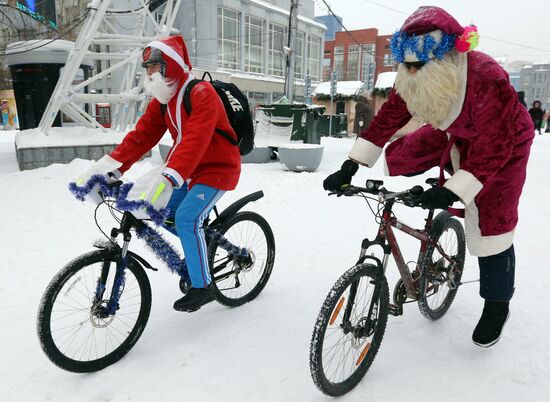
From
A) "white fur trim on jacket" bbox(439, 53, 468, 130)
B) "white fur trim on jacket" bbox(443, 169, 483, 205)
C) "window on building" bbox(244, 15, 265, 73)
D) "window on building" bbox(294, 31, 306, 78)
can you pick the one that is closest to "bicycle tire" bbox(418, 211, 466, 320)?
"white fur trim on jacket" bbox(443, 169, 483, 205)

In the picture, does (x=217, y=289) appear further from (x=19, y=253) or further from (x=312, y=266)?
(x=19, y=253)

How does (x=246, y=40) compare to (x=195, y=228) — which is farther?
(x=246, y=40)

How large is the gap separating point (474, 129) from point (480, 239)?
652mm

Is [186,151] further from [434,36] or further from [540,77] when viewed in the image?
[540,77]

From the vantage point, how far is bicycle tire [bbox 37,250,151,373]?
2.28 metres

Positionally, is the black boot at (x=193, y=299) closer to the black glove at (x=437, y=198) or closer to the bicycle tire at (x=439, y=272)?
the bicycle tire at (x=439, y=272)

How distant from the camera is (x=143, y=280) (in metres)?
2.63

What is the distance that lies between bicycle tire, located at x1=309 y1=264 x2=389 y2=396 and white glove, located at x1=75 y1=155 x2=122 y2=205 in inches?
58.2

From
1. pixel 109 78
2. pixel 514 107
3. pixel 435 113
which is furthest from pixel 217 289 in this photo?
pixel 109 78

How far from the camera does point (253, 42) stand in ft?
107

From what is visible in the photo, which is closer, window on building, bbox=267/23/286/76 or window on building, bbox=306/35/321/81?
window on building, bbox=267/23/286/76

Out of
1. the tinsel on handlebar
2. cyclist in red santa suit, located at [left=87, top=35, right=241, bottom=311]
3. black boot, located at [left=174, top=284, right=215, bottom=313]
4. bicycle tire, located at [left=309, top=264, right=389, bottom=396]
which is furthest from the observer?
black boot, located at [left=174, top=284, right=215, bottom=313]

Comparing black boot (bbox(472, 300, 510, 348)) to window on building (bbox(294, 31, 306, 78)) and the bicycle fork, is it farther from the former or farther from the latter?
window on building (bbox(294, 31, 306, 78))

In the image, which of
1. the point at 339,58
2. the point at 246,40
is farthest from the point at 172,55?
the point at 339,58
